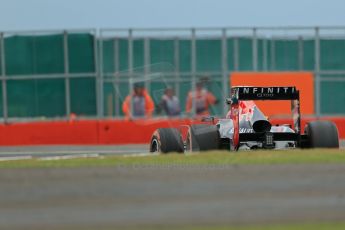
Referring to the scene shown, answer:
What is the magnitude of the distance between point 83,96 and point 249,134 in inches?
377

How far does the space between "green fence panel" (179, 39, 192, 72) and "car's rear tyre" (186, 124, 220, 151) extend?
8931mm

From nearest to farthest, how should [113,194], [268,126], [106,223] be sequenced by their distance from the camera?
[106,223], [113,194], [268,126]

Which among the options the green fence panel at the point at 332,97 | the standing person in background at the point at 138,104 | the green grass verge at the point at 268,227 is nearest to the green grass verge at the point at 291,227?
the green grass verge at the point at 268,227

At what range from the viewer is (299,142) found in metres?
13.6

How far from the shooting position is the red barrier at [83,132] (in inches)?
873

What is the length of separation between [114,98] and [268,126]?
941 centimetres

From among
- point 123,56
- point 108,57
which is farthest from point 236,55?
point 108,57

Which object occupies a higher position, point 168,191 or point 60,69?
point 60,69

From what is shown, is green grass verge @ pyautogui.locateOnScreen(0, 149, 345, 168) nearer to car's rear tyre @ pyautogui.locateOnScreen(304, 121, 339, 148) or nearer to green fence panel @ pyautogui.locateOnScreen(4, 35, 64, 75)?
car's rear tyre @ pyautogui.locateOnScreen(304, 121, 339, 148)

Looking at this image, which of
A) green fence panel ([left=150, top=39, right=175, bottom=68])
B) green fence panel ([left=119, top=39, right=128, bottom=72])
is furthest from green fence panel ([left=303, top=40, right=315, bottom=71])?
green fence panel ([left=119, top=39, right=128, bottom=72])

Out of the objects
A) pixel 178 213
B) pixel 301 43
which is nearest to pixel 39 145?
pixel 301 43

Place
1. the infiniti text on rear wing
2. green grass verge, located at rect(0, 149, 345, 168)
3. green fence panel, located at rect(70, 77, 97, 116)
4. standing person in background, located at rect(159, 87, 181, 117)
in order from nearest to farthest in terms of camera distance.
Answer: green grass verge, located at rect(0, 149, 345, 168), the infiniti text on rear wing, standing person in background, located at rect(159, 87, 181, 117), green fence panel, located at rect(70, 77, 97, 116)

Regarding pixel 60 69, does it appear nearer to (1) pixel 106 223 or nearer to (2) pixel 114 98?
(2) pixel 114 98

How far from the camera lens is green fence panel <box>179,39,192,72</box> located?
22297mm
